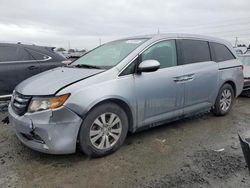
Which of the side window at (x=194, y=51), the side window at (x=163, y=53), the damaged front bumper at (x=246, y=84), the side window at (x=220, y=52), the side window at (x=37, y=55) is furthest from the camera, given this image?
the damaged front bumper at (x=246, y=84)

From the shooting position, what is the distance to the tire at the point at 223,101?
4832 mm

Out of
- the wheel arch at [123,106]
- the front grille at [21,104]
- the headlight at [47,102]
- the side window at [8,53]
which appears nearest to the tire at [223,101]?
the wheel arch at [123,106]

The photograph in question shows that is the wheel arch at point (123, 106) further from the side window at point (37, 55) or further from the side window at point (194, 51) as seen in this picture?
the side window at point (37, 55)

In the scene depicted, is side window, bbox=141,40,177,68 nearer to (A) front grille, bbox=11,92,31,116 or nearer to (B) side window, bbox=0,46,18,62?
(A) front grille, bbox=11,92,31,116

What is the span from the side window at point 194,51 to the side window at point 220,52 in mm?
178

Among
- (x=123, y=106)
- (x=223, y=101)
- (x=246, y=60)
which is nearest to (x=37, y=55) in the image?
(x=123, y=106)

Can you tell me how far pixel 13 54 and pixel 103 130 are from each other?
3.43m

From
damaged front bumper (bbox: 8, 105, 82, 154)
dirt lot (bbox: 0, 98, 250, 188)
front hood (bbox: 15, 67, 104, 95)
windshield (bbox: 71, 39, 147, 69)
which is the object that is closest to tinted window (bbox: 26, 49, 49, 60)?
windshield (bbox: 71, 39, 147, 69)

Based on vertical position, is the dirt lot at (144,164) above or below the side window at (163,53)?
below

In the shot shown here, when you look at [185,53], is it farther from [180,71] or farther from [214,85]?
[214,85]

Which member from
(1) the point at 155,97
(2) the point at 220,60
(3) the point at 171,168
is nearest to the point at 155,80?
(1) the point at 155,97

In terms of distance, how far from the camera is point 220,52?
4891 millimetres

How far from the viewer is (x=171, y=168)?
9.59 feet

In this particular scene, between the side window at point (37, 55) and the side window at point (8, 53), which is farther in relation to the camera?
the side window at point (37, 55)
